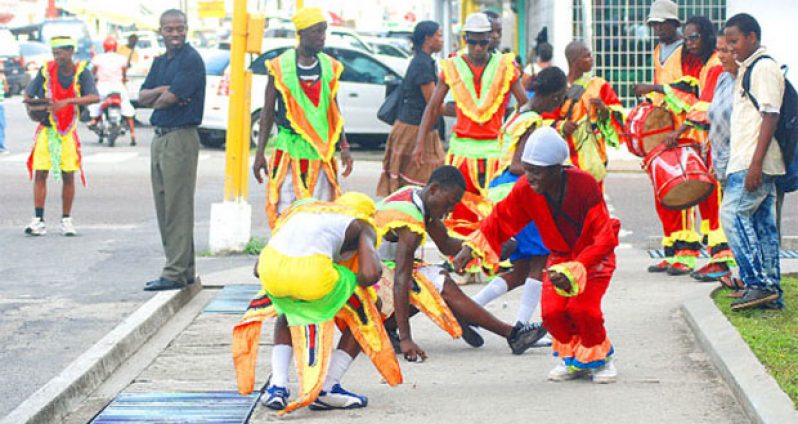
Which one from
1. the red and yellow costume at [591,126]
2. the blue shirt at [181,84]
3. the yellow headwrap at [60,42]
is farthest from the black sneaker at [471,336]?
the yellow headwrap at [60,42]

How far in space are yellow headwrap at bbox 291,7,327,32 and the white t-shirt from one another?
640 inches

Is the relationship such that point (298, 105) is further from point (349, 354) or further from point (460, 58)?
point (349, 354)

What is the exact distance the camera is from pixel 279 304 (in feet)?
23.2

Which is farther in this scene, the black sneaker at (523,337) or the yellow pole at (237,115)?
the yellow pole at (237,115)

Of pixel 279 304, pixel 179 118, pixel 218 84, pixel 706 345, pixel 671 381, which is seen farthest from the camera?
pixel 218 84

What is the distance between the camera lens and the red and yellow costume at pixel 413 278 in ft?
26.0

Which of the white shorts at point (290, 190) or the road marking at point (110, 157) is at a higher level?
the white shorts at point (290, 190)

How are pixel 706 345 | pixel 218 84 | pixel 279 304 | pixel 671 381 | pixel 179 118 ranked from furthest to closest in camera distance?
pixel 218 84
pixel 179 118
pixel 706 345
pixel 671 381
pixel 279 304

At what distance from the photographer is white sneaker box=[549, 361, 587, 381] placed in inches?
309

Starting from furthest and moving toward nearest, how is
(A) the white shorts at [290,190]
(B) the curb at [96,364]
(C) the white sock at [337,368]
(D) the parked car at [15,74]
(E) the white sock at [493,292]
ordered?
A: 1. (D) the parked car at [15,74]
2. (A) the white shorts at [290,190]
3. (E) the white sock at [493,292]
4. (C) the white sock at [337,368]
5. (B) the curb at [96,364]

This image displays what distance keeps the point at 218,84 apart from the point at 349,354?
683 inches

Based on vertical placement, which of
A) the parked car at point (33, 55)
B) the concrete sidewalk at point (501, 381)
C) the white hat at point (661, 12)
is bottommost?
the concrete sidewalk at point (501, 381)

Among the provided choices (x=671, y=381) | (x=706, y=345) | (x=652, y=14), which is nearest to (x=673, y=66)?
(x=652, y=14)

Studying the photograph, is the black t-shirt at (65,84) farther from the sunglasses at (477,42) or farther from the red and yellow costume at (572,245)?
the red and yellow costume at (572,245)
